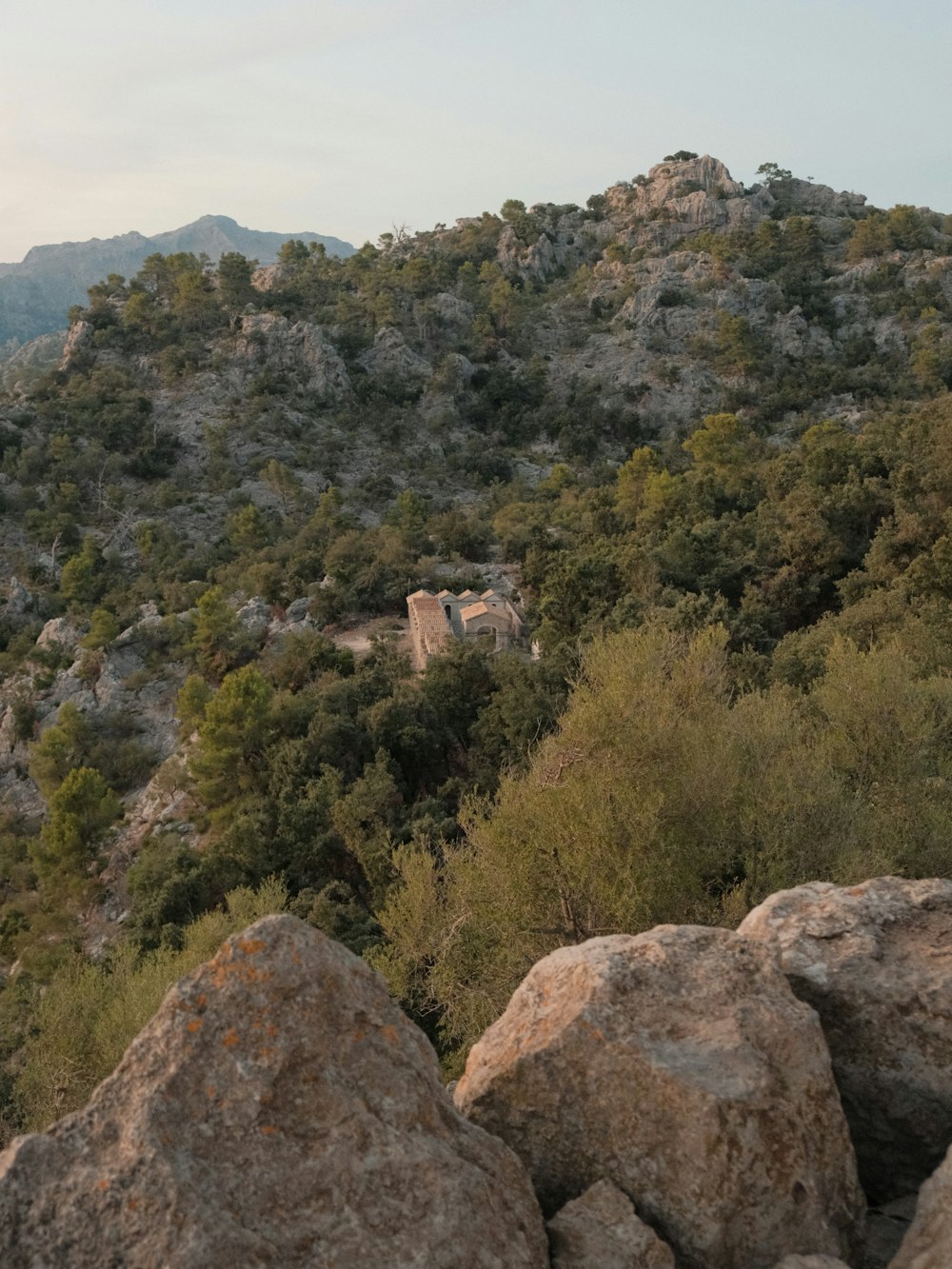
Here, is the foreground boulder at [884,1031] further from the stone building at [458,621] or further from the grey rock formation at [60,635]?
the grey rock formation at [60,635]

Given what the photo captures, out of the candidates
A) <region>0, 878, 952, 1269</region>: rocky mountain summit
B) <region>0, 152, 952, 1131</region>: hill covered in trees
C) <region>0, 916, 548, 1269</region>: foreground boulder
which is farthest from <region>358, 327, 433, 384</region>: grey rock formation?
<region>0, 916, 548, 1269</region>: foreground boulder

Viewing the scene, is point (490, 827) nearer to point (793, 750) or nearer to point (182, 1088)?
point (793, 750)

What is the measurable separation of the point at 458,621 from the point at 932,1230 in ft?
105

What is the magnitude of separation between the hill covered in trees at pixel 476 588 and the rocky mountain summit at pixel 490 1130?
641 cm

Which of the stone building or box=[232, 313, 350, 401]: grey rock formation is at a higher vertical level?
box=[232, 313, 350, 401]: grey rock formation

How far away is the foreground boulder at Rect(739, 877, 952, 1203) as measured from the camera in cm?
460

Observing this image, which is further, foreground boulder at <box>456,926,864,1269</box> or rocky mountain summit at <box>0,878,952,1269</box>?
foreground boulder at <box>456,926,864,1269</box>

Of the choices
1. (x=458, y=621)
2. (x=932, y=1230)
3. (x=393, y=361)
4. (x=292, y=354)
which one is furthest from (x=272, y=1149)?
(x=393, y=361)

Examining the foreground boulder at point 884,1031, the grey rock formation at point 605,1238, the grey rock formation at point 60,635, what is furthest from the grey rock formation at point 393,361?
the grey rock formation at point 605,1238

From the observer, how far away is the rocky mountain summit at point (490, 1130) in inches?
126

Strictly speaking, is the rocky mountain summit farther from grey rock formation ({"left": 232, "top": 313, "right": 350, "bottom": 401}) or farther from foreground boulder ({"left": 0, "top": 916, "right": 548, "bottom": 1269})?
grey rock formation ({"left": 232, "top": 313, "right": 350, "bottom": 401})

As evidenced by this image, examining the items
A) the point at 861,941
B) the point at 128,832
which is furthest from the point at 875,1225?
the point at 128,832

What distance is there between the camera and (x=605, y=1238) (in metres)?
3.64

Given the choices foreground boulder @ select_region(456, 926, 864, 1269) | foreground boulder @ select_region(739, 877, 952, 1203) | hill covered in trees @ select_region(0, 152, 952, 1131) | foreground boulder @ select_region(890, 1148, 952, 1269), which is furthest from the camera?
hill covered in trees @ select_region(0, 152, 952, 1131)
